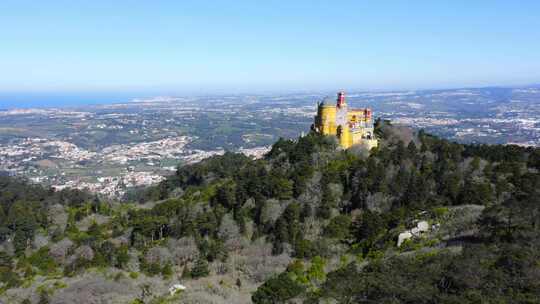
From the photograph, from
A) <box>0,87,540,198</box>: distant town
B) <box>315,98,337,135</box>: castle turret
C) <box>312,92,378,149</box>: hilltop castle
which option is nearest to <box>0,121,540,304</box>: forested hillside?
<box>315,98,337,135</box>: castle turret

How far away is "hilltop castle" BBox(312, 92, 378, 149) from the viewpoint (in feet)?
138

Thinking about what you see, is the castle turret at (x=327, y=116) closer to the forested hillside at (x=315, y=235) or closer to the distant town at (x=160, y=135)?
the forested hillside at (x=315, y=235)

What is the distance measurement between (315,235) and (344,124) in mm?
13793

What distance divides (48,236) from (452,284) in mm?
31643

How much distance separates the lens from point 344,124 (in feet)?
140

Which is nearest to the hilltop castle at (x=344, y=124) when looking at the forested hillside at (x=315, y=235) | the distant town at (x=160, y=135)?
the forested hillside at (x=315, y=235)

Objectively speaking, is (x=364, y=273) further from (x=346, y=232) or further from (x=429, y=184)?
(x=429, y=184)

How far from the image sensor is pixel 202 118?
181000mm

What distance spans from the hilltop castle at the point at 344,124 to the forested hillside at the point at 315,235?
1.51 metres

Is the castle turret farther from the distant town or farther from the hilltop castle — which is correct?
the distant town

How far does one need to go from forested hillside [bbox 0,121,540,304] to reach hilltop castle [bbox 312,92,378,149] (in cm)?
151

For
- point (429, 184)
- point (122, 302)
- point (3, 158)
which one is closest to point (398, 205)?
point (429, 184)

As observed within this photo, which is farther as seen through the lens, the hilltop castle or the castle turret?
the hilltop castle

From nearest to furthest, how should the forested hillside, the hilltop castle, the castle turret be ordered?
the forested hillside < the castle turret < the hilltop castle
